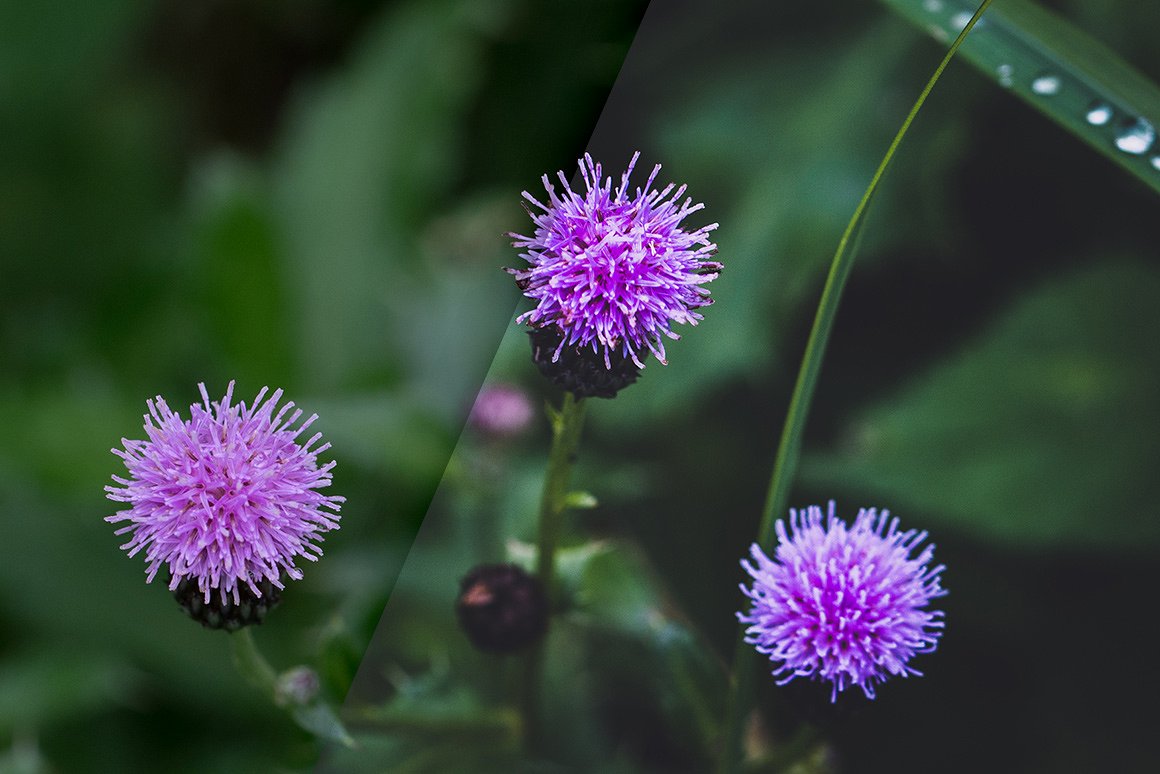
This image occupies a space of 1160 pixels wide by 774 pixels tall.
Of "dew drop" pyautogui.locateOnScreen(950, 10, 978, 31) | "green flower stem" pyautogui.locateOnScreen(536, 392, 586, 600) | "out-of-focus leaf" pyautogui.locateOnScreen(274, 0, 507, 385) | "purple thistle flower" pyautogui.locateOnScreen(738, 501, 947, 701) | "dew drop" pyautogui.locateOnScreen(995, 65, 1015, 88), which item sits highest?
"out-of-focus leaf" pyautogui.locateOnScreen(274, 0, 507, 385)

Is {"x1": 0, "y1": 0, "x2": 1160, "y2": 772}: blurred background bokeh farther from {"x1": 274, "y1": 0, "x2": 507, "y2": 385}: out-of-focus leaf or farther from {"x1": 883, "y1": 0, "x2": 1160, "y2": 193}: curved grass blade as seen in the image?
{"x1": 883, "y1": 0, "x2": 1160, "y2": 193}: curved grass blade

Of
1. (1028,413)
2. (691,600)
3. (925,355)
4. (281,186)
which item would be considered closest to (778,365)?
(925,355)

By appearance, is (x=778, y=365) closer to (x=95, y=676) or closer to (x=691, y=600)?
(x=691, y=600)

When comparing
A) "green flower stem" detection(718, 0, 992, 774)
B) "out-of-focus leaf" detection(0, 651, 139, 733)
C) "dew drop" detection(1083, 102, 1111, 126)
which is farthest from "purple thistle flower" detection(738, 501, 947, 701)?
"out-of-focus leaf" detection(0, 651, 139, 733)

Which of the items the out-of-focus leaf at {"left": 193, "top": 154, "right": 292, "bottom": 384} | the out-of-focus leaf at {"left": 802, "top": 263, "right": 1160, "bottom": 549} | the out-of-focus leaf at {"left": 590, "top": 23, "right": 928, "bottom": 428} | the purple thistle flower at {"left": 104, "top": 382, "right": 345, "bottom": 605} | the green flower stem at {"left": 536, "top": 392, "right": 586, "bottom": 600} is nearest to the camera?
the purple thistle flower at {"left": 104, "top": 382, "right": 345, "bottom": 605}

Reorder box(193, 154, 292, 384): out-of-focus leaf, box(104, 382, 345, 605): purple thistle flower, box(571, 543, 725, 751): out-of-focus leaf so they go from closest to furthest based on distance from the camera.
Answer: box(104, 382, 345, 605): purple thistle flower → box(571, 543, 725, 751): out-of-focus leaf → box(193, 154, 292, 384): out-of-focus leaf

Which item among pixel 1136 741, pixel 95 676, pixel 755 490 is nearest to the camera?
pixel 1136 741

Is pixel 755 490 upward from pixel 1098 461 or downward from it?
downward
